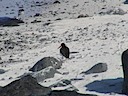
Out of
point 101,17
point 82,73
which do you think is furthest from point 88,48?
point 101,17

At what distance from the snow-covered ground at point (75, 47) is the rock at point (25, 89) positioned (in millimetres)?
1373

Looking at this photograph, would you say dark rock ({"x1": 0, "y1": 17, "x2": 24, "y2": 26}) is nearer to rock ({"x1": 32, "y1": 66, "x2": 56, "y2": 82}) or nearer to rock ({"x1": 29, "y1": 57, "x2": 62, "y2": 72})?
rock ({"x1": 29, "y1": 57, "x2": 62, "y2": 72})

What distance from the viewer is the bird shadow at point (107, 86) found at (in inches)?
370

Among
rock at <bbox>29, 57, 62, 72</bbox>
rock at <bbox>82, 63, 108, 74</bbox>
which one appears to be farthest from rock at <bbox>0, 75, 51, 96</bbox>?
rock at <bbox>29, 57, 62, 72</bbox>

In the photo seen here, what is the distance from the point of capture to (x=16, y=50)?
1711cm

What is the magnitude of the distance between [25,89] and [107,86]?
210 cm

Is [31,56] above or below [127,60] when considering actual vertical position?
below

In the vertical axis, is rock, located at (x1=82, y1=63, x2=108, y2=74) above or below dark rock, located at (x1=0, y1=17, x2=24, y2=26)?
above

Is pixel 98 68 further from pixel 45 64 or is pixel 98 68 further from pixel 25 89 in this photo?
pixel 25 89

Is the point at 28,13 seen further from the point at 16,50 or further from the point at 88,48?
the point at 88,48

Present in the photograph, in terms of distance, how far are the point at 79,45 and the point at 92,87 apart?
6553 millimetres

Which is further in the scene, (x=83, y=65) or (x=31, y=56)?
(x=31, y=56)

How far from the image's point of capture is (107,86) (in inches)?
380

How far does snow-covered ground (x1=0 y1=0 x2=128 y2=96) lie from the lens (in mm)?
10465
